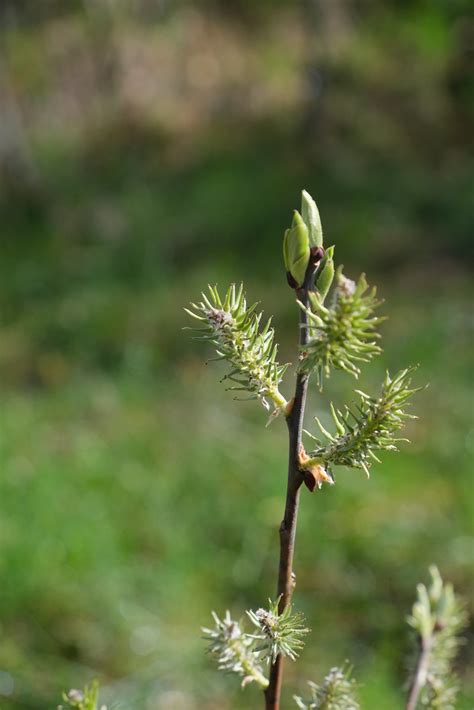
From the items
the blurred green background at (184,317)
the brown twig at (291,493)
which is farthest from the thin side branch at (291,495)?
the blurred green background at (184,317)

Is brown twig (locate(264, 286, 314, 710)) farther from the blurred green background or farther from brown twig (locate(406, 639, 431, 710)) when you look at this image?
the blurred green background

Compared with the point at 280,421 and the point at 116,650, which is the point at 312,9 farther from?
the point at 116,650

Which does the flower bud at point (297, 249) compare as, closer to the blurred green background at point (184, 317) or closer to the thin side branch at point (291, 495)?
the thin side branch at point (291, 495)

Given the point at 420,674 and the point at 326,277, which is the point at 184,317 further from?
the point at 326,277

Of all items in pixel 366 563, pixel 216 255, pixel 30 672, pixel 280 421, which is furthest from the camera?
pixel 216 255

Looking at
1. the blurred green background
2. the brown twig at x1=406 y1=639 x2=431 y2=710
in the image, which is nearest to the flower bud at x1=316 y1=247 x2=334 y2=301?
the brown twig at x1=406 y1=639 x2=431 y2=710

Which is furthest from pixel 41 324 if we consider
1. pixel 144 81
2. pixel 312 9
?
pixel 144 81
